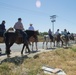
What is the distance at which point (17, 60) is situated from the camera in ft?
41.0

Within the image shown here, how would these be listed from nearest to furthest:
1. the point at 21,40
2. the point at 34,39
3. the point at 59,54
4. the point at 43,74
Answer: the point at 43,74 < the point at 59,54 < the point at 21,40 < the point at 34,39

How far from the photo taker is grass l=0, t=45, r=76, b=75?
10.1m

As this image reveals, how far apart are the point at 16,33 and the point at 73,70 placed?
5.06 metres

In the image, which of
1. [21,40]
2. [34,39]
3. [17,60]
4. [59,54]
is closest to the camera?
[17,60]

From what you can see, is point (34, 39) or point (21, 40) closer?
point (21, 40)

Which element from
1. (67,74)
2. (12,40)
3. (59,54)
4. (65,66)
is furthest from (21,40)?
(67,74)

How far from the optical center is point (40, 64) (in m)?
11.7

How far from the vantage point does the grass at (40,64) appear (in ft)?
33.0

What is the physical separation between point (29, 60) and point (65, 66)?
2.05 meters

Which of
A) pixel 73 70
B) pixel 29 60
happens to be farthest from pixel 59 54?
pixel 73 70

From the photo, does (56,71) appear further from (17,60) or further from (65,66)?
(17,60)

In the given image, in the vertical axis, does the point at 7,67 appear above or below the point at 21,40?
below

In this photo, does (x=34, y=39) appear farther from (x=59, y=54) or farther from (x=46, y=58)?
(x=46, y=58)

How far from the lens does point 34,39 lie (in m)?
19.2
